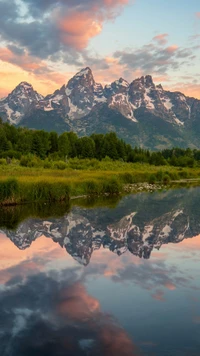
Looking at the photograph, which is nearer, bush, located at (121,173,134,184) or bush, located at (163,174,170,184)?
bush, located at (121,173,134,184)

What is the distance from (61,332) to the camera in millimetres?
10305

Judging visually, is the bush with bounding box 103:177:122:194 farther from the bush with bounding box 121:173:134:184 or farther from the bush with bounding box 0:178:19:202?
the bush with bounding box 0:178:19:202

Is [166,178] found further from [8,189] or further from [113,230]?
[113,230]

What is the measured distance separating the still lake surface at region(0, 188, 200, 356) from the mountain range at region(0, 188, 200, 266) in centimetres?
7

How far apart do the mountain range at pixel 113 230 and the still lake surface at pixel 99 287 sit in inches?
2.6

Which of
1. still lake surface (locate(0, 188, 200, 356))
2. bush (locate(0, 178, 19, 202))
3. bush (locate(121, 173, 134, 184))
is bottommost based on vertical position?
bush (locate(121, 173, 134, 184))

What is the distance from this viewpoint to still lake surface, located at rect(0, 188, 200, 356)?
9.82m

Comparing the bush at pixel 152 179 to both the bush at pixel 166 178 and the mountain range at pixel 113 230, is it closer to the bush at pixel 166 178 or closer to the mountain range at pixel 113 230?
the bush at pixel 166 178

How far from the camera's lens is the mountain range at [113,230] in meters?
20.6

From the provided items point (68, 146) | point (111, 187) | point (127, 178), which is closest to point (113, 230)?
point (111, 187)

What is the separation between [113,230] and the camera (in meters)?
24.7

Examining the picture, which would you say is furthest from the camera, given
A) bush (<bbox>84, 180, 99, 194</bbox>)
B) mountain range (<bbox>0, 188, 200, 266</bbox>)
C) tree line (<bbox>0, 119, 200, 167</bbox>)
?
tree line (<bbox>0, 119, 200, 167</bbox>)

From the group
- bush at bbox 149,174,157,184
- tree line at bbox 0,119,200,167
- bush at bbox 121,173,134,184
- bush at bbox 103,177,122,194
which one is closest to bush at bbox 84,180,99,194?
bush at bbox 103,177,122,194

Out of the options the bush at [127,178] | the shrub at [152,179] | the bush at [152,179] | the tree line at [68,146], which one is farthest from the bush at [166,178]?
the tree line at [68,146]
